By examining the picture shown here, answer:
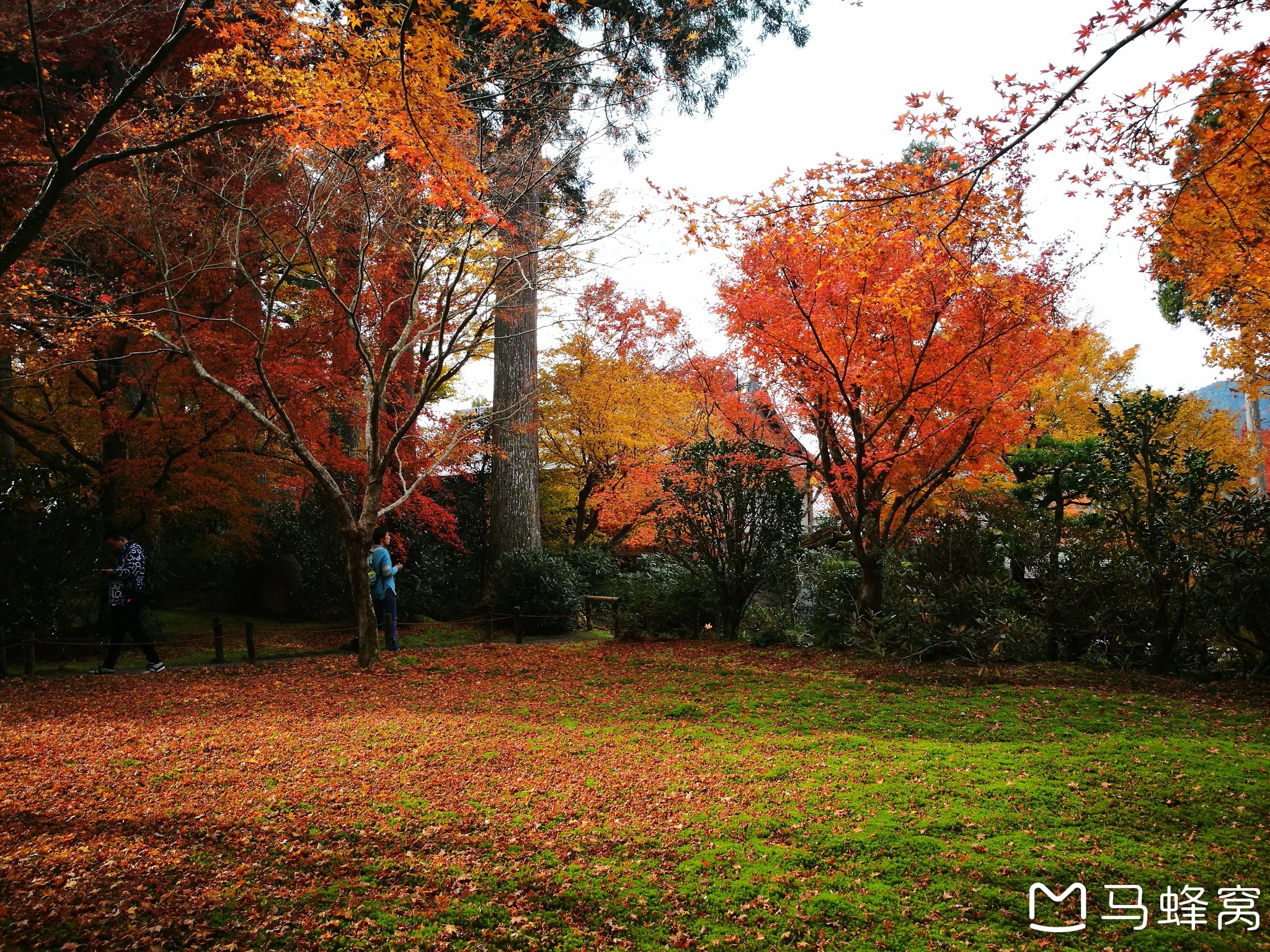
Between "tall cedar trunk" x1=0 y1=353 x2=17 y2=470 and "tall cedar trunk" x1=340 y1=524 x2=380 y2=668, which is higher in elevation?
"tall cedar trunk" x1=0 y1=353 x2=17 y2=470

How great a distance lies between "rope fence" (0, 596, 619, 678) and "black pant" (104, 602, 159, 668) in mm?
131

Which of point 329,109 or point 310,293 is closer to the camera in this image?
point 329,109

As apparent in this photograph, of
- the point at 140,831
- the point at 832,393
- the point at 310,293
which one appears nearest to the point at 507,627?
the point at 310,293

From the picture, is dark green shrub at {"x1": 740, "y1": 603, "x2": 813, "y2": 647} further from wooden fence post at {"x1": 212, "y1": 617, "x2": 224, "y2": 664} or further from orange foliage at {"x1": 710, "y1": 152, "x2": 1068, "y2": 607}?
wooden fence post at {"x1": 212, "y1": 617, "x2": 224, "y2": 664}

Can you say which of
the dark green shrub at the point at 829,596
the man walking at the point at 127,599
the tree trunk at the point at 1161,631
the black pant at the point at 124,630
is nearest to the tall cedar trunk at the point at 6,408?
the man walking at the point at 127,599

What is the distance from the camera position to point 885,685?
22.5ft

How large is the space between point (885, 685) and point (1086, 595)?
8.48ft

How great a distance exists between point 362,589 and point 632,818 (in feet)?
17.2

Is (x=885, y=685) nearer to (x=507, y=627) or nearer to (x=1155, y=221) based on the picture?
(x=1155, y=221)

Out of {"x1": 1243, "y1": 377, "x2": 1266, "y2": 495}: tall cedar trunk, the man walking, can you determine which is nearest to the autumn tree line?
the man walking

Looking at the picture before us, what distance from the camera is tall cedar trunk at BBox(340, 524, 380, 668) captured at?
8023 millimetres

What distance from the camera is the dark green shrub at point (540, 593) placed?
12.1 m

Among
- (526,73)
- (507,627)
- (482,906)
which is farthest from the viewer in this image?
(507,627)

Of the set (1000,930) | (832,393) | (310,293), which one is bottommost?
(1000,930)
